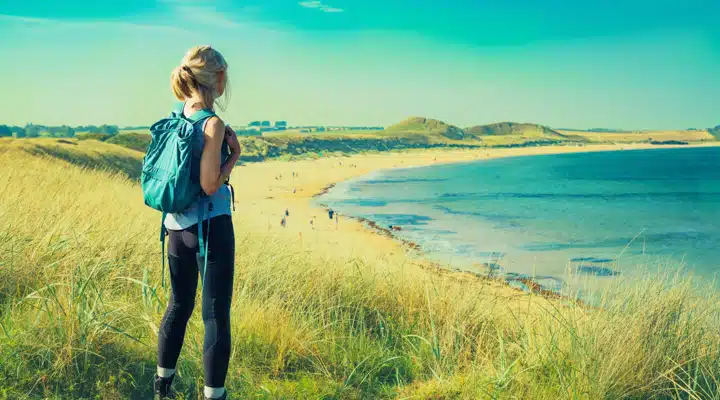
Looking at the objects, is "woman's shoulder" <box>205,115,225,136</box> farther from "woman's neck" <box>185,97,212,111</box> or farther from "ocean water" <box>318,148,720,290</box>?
"ocean water" <box>318,148,720,290</box>

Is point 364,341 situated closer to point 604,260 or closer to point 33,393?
point 33,393

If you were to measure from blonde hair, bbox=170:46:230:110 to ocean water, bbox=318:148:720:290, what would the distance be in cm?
460

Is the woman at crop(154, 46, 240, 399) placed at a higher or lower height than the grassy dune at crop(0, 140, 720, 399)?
higher

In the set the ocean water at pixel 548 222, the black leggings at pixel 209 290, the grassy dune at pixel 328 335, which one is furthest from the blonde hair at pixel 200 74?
the ocean water at pixel 548 222

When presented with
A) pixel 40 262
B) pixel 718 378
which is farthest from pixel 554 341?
pixel 40 262

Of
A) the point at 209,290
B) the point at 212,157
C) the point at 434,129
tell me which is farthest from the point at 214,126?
the point at 434,129

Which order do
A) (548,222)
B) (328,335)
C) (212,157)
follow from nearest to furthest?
(212,157)
(328,335)
(548,222)

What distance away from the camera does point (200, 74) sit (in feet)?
8.41

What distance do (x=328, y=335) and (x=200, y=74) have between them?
239cm

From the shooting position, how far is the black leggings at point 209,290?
2.62 m

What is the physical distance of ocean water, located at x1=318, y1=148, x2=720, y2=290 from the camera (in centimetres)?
1689

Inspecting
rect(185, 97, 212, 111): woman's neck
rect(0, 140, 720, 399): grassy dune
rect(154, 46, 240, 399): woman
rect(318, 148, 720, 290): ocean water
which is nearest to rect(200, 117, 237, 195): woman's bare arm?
rect(154, 46, 240, 399): woman

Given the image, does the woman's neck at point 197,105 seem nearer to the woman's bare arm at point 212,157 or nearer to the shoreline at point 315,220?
the woman's bare arm at point 212,157

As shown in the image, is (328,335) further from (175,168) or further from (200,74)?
(200,74)
